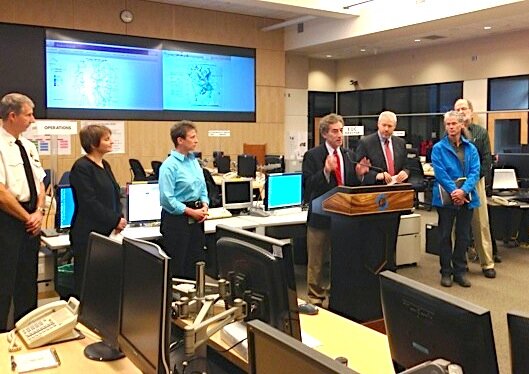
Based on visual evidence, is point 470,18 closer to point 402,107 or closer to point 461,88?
point 461,88

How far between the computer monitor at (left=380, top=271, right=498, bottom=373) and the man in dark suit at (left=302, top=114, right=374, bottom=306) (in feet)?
9.41

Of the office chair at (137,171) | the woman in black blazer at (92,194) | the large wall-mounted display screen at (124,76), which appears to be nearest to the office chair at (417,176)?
the large wall-mounted display screen at (124,76)

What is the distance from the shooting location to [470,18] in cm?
923

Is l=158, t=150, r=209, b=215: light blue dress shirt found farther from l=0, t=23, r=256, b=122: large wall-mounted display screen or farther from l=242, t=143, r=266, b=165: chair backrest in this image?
l=242, t=143, r=266, b=165: chair backrest

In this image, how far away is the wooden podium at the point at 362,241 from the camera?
4016 millimetres

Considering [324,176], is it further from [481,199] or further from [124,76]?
[124,76]

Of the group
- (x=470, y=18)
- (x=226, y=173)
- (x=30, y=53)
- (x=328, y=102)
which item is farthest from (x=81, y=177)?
(x=328, y=102)

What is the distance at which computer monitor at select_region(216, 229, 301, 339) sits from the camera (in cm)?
189

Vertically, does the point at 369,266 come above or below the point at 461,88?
below

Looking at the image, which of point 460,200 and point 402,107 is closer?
point 460,200

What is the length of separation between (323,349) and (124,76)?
9.15 metres

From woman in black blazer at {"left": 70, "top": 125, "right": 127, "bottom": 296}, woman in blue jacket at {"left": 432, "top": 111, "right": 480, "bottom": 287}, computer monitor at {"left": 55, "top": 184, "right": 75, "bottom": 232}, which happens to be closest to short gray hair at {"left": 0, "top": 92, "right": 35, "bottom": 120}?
woman in black blazer at {"left": 70, "top": 125, "right": 127, "bottom": 296}

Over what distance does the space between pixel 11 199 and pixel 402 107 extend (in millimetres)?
11422

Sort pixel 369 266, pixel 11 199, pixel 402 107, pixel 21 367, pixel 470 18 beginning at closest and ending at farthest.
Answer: pixel 21 367
pixel 11 199
pixel 369 266
pixel 470 18
pixel 402 107
